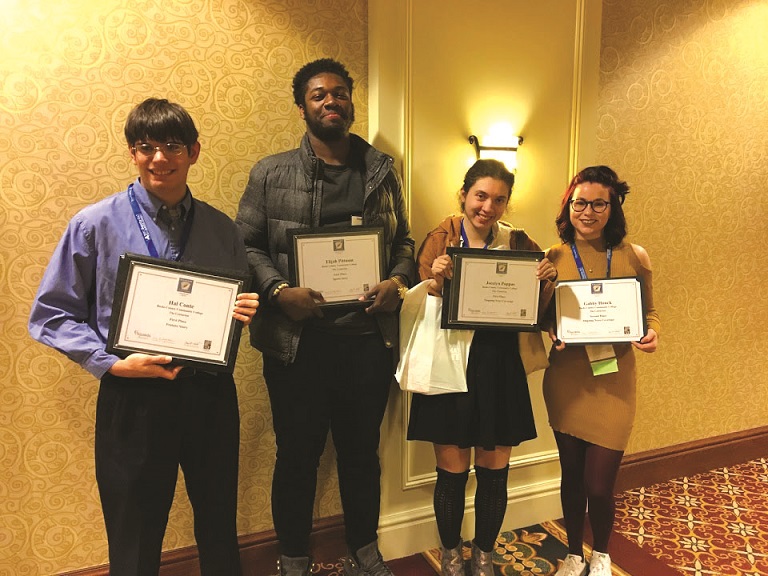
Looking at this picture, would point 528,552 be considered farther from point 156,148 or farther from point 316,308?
point 156,148

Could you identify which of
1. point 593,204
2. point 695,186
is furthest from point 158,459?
point 695,186

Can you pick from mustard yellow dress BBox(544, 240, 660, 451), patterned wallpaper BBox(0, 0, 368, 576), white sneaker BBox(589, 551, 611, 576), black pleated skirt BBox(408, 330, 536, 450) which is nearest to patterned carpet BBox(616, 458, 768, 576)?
white sneaker BBox(589, 551, 611, 576)

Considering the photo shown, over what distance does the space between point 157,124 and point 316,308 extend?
0.69m

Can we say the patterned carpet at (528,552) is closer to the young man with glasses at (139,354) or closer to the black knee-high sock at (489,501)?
the black knee-high sock at (489,501)

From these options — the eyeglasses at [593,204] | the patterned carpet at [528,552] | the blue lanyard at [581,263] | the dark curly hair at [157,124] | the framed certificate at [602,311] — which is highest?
the dark curly hair at [157,124]

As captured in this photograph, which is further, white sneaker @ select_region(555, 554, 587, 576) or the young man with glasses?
white sneaker @ select_region(555, 554, 587, 576)

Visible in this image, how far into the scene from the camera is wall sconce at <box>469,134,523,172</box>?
2.28 m

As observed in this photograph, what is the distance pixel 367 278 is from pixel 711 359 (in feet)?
7.62

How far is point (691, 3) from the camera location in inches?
107

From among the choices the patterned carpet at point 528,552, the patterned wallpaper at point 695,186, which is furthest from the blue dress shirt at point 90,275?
the patterned wallpaper at point 695,186

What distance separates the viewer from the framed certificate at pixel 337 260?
5.63 ft

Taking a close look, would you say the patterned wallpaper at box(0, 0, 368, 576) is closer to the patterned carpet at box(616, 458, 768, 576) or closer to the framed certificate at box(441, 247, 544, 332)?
the framed certificate at box(441, 247, 544, 332)

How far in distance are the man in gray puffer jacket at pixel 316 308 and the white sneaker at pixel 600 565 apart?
36.5 inches

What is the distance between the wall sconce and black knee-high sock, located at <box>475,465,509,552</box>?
123cm
